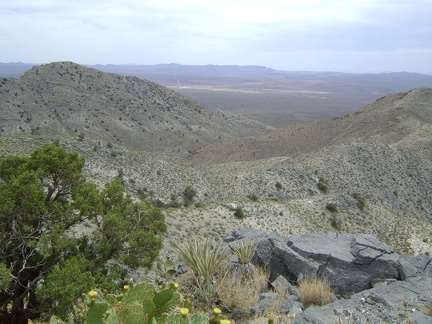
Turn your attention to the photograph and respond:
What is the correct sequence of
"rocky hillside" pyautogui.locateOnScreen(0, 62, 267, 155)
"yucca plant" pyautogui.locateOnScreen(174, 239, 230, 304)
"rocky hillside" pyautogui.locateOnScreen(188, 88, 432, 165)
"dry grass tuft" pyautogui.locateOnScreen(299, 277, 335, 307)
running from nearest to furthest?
"yucca plant" pyautogui.locateOnScreen(174, 239, 230, 304), "dry grass tuft" pyautogui.locateOnScreen(299, 277, 335, 307), "rocky hillside" pyautogui.locateOnScreen(188, 88, 432, 165), "rocky hillside" pyautogui.locateOnScreen(0, 62, 267, 155)

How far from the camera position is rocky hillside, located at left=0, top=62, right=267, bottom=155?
64.5 m

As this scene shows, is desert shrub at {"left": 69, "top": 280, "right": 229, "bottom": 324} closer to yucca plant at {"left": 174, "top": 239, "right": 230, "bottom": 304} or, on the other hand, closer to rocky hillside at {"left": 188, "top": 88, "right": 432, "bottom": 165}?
yucca plant at {"left": 174, "top": 239, "right": 230, "bottom": 304}

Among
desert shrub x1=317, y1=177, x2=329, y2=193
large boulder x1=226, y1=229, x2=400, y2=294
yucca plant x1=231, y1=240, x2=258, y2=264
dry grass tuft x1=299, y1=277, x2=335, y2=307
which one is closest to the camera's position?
dry grass tuft x1=299, y1=277, x2=335, y2=307

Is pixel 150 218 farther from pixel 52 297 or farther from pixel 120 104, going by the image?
pixel 120 104

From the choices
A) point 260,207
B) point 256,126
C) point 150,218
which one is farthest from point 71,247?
point 256,126

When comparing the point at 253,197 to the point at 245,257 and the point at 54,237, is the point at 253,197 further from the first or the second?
the point at 54,237

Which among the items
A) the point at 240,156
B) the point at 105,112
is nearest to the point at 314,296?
the point at 240,156

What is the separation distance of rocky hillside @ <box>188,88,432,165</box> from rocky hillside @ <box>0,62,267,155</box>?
12.1 meters

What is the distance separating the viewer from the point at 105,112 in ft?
250

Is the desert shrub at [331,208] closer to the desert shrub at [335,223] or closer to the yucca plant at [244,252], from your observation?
the desert shrub at [335,223]

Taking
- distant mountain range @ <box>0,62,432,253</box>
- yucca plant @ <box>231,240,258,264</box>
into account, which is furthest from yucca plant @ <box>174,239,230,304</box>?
distant mountain range @ <box>0,62,432,253</box>

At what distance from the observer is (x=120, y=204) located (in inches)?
440

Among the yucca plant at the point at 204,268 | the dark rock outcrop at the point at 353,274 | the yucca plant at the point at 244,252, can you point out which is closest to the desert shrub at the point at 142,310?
the yucca plant at the point at 204,268

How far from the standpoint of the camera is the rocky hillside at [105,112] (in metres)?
64.5
